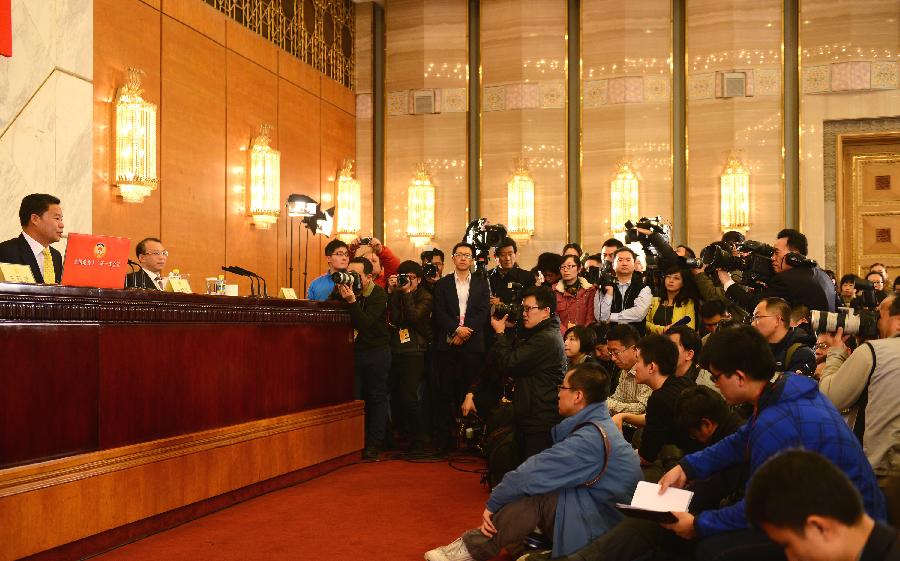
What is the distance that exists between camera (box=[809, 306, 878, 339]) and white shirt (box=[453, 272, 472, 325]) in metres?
2.84

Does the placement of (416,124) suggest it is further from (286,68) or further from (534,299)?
(534,299)

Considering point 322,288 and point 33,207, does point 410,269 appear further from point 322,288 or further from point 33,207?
point 33,207

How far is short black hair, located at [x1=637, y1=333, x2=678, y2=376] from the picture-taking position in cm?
355

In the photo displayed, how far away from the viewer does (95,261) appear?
12.1ft

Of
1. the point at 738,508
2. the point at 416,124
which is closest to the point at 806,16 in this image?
the point at 416,124

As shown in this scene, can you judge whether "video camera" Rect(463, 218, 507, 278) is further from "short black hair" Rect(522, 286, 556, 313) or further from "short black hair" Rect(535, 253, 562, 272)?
"short black hair" Rect(522, 286, 556, 313)

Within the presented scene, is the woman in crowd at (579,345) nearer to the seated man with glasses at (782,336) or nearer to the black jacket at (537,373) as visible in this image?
the black jacket at (537,373)

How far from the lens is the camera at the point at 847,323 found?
3525mm

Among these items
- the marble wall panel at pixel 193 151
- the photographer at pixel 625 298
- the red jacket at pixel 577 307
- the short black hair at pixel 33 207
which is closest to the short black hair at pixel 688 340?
the photographer at pixel 625 298

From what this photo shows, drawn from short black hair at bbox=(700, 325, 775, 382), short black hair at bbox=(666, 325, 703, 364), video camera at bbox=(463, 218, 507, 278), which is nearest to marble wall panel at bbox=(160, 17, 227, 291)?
video camera at bbox=(463, 218, 507, 278)

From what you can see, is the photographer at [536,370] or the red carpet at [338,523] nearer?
the red carpet at [338,523]

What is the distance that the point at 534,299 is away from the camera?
439cm

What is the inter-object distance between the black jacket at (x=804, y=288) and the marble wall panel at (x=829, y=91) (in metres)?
5.15

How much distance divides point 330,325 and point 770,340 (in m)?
2.87
